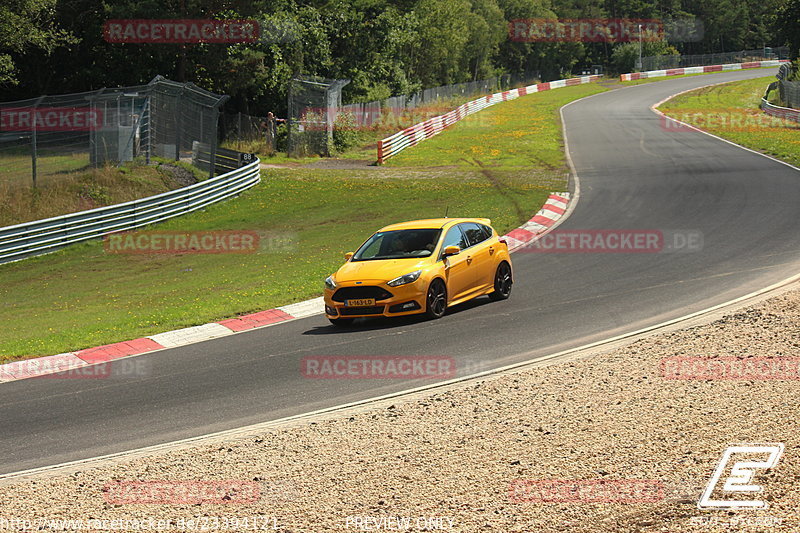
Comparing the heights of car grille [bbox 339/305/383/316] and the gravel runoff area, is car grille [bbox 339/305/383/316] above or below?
below

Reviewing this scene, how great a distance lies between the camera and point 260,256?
23.0m

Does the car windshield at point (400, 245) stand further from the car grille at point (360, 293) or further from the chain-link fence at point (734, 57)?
the chain-link fence at point (734, 57)

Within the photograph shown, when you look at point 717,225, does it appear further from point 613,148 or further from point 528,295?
point 613,148

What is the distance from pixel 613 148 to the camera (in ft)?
139

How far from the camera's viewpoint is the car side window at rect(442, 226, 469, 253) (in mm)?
15328

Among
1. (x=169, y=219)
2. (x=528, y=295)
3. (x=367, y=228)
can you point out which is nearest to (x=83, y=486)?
(x=528, y=295)

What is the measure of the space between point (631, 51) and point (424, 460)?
123m

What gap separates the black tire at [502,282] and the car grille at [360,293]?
2.42 meters
